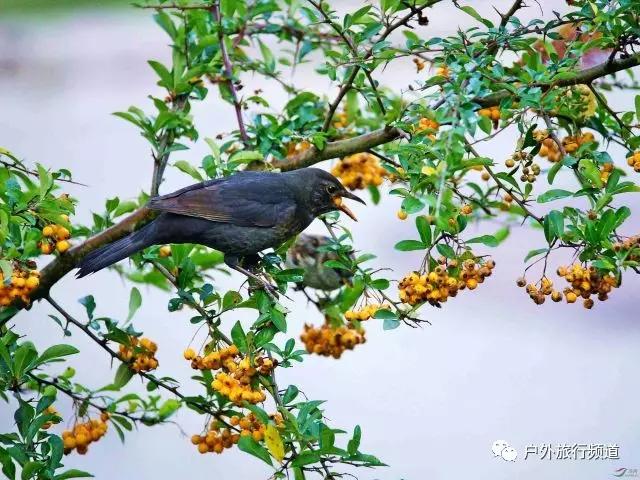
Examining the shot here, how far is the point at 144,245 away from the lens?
3.58 meters

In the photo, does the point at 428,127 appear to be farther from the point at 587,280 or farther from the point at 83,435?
the point at 83,435

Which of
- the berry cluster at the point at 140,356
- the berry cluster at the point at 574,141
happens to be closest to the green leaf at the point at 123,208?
the berry cluster at the point at 140,356

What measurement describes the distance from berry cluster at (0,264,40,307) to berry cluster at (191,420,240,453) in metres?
0.77

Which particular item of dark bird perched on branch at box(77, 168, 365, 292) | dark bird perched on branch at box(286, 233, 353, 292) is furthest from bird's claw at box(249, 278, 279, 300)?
dark bird perched on branch at box(286, 233, 353, 292)

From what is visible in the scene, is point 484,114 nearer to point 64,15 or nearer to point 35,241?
point 35,241

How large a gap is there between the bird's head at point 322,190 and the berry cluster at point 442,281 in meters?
1.20

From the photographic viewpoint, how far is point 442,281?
9.52ft

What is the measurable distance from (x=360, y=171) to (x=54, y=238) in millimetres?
1615

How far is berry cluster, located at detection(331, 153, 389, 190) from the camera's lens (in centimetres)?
434

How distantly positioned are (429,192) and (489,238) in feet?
0.85

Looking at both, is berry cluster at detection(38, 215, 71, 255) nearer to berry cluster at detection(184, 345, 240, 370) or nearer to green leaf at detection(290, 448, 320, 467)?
berry cluster at detection(184, 345, 240, 370)

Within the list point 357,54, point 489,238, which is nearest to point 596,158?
point 489,238

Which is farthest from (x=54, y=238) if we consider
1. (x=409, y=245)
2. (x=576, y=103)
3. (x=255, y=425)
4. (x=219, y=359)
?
(x=576, y=103)

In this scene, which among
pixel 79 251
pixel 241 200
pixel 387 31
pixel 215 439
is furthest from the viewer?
pixel 241 200
